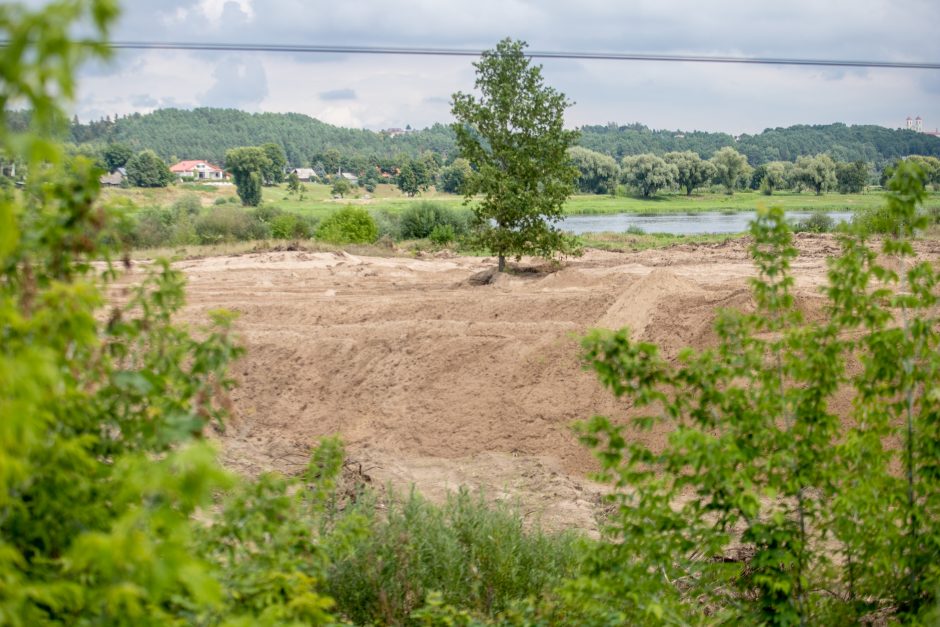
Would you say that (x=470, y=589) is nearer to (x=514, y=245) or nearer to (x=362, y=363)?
(x=362, y=363)

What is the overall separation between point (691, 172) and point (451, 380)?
8921 cm

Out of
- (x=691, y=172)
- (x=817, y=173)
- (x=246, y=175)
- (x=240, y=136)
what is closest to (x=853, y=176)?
(x=817, y=173)

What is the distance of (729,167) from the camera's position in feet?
324

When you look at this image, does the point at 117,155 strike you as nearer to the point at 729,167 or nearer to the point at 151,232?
the point at 729,167

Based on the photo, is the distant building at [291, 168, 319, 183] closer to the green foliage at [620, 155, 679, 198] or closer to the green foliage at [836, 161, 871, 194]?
the green foliage at [620, 155, 679, 198]

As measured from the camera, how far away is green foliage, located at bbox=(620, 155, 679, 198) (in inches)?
3831

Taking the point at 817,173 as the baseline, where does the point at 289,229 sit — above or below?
below

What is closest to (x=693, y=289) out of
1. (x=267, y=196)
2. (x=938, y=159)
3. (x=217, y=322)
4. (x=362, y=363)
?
(x=362, y=363)

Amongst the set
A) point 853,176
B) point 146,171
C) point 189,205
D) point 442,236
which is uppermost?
point 146,171

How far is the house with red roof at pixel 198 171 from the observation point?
134 m

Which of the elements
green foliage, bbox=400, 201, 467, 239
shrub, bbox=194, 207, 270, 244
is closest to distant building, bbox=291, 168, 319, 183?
green foliage, bbox=400, 201, 467, 239

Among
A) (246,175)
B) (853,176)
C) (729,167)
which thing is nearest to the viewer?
(853,176)

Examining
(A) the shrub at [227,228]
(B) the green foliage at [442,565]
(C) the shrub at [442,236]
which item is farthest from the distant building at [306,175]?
(B) the green foliage at [442,565]

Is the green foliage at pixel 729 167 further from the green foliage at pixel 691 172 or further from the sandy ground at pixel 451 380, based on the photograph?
the sandy ground at pixel 451 380
